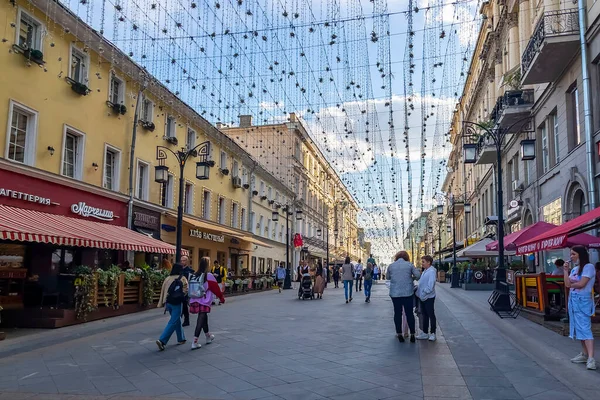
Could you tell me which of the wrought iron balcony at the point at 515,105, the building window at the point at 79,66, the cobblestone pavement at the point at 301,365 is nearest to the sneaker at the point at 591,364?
the cobblestone pavement at the point at 301,365

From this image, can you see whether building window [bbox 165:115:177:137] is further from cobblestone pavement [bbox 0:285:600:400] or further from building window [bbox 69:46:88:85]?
cobblestone pavement [bbox 0:285:600:400]

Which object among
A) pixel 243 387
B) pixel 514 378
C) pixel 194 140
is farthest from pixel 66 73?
pixel 514 378

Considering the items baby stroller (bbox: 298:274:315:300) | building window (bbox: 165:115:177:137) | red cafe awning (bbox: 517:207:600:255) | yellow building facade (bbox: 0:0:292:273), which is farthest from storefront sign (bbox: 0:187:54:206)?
red cafe awning (bbox: 517:207:600:255)

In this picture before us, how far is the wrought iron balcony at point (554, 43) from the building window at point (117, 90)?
15.7 metres

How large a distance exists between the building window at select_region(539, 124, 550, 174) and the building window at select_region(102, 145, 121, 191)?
1777cm

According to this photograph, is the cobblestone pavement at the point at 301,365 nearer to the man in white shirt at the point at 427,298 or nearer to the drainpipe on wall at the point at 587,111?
the man in white shirt at the point at 427,298

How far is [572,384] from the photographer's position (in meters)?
6.23

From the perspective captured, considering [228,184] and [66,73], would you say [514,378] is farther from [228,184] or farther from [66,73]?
[228,184]

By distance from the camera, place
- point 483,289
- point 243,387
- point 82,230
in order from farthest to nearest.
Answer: point 483,289 < point 82,230 < point 243,387

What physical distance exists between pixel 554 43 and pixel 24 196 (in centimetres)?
1728

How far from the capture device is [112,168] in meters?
20.2

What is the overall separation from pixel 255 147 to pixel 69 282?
2767 centimetres

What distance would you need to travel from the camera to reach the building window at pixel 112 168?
65.4 feet

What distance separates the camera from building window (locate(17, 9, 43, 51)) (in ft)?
49.0
